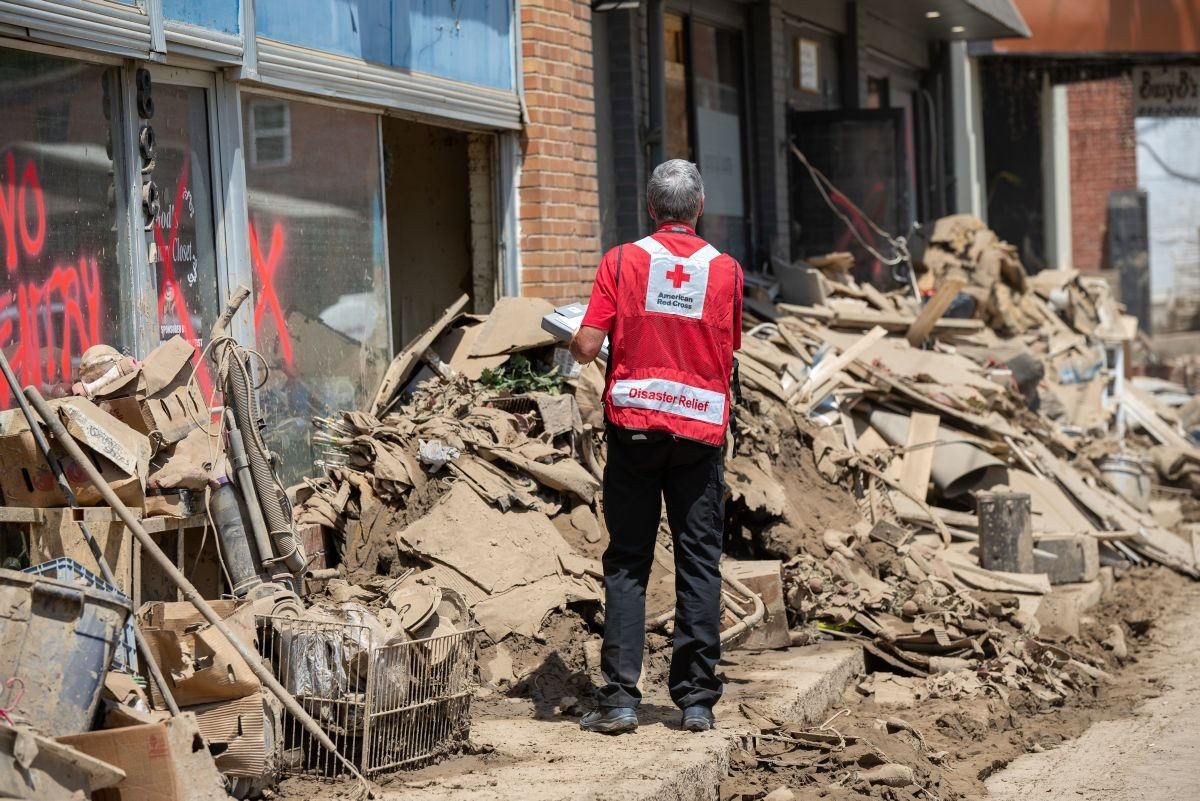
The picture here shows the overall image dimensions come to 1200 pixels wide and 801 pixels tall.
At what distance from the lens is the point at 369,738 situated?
5.04 meters

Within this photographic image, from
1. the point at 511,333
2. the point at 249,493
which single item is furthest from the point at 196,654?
the point at 511,333

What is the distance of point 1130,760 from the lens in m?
6.49

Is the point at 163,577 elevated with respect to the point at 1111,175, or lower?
lower

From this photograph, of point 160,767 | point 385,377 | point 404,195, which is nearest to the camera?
point 160,767

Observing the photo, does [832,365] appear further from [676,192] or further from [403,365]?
[676,192]

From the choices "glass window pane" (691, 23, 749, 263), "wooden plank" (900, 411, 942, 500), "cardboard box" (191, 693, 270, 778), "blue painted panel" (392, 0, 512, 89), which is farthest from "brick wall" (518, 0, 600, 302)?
"cardboard box" (191, 693, 270, 778)

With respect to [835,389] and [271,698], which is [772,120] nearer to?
[835,389]

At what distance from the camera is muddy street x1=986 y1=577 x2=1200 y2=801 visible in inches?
238

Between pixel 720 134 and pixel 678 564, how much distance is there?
8817 mm

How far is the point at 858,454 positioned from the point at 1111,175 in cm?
2051

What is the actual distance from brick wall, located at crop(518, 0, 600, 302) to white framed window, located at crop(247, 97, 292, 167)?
2253 mm

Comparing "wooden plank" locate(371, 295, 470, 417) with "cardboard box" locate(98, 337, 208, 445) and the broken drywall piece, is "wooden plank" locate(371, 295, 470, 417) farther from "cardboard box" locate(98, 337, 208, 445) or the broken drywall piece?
"cardboard box" locate(98, 337, 208, 445)

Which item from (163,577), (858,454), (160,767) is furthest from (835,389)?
(160,767)

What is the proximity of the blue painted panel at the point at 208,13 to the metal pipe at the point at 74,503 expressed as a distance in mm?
1932
